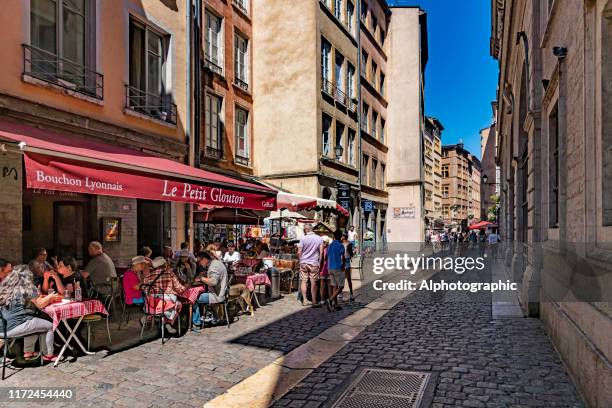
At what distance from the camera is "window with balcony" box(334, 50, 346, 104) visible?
982 inches

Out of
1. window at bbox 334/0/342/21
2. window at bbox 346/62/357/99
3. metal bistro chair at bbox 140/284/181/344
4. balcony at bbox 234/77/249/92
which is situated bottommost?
metal bistro chair at bbox 140/284/181/344

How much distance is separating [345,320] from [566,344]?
4070mm

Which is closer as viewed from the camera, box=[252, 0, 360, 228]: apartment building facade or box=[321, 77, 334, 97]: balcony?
box=[252, 0, 360, 228]: apartment building facade

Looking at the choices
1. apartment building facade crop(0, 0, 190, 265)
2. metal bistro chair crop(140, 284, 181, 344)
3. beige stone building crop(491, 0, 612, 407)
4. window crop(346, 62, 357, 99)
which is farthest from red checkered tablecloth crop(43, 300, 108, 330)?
window crop(346, 62, 357, 99)

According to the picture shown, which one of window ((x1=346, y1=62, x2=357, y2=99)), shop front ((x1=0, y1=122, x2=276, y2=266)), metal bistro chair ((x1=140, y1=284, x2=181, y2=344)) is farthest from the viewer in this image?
window ((x1=346, y1=62, x2=357, y2=99))

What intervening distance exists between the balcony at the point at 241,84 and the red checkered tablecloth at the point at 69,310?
1453 cm

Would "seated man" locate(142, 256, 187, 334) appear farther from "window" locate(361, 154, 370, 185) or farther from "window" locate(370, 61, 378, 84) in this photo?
"window" locate(370, 61, 378, 84)

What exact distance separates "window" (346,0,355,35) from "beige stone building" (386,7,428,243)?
8.51 metres

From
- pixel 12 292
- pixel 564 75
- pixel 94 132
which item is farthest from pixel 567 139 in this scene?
pixel 94 132

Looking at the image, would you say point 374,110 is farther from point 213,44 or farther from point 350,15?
point 213,44

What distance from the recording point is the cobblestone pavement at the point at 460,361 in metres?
4.93

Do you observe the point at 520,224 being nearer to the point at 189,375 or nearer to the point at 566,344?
the point at 566,344

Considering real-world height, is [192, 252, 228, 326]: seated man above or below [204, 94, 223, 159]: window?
below

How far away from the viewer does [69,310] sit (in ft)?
20.4
